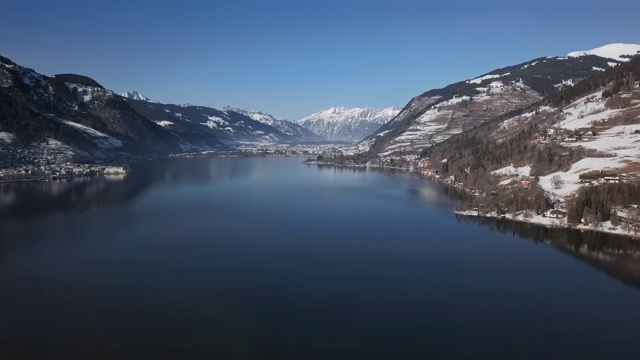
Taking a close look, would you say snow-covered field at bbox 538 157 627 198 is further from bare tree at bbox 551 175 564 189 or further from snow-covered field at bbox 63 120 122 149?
snow-covered field at bbox 63 120 122 149

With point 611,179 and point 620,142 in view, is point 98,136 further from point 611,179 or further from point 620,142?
point 611,179

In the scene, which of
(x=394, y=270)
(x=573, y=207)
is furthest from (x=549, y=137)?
(x=394, y=270)

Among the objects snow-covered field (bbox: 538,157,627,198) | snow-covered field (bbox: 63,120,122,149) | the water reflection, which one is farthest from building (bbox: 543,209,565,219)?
snow-covered field (bbox: 63,120,122,149)

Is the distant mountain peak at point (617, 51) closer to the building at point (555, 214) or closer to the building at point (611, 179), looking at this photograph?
the building at point (611, 179)

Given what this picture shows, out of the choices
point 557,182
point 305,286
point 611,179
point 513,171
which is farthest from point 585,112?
point 305,286

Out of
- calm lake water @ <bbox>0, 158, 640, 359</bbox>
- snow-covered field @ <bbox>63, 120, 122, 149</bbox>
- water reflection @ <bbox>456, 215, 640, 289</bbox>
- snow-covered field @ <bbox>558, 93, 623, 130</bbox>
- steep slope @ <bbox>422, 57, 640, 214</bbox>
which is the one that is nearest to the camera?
calm lake water @ <bbox>0, 158, 640, 359</bbox>

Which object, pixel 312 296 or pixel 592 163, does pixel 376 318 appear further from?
pixel 592 163
